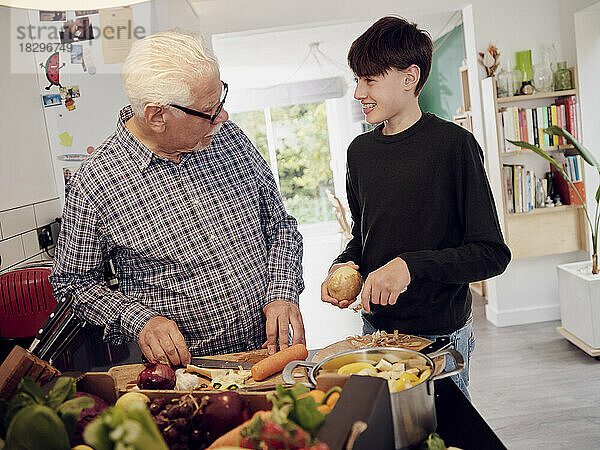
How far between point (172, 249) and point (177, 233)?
0.05 m

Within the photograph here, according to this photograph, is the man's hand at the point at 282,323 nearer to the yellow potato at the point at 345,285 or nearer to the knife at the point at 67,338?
the yellow potato at the point at 345,285

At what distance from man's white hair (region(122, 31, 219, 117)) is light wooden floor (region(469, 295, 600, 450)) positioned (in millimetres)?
2364

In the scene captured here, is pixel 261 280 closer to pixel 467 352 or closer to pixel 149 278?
pixel 149 278

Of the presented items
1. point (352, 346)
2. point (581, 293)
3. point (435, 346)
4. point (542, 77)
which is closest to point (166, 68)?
point (352, 346)

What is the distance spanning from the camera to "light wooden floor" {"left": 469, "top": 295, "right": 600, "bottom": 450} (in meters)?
2.91

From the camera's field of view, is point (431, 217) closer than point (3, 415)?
No

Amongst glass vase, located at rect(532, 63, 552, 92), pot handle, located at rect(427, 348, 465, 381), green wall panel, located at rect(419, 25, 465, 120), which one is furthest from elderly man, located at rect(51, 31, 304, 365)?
green wall panel, located at rect(419, 25, 465, 120)

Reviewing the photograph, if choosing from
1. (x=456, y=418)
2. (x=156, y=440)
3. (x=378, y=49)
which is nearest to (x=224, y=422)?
(x=156, y=440)

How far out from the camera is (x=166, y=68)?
4.62 ft

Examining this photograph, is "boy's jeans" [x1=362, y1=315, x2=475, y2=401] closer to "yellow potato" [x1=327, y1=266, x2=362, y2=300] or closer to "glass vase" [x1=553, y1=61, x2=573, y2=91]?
"yellow potato" [x1=327, y1=266, x2=362, y2=300]

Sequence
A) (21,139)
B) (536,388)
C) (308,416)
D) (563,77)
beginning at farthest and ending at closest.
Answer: (563,77)
(536,388)
(21,139)
(308,416)

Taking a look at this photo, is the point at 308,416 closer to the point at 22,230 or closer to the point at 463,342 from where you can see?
the point at 463,342

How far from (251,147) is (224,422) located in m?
1.03

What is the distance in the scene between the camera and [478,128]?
466 centimetres
